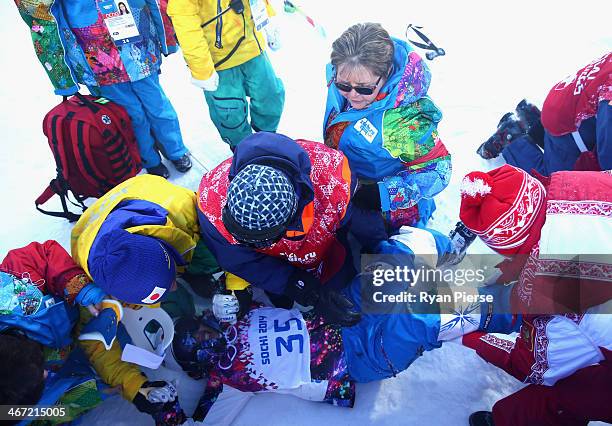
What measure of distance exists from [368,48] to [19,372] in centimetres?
152

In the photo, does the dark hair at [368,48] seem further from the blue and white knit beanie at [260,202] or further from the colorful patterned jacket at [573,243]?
the colorful patterned jacket at [573,243]

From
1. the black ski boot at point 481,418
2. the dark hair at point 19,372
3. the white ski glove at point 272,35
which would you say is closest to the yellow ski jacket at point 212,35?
the white ski glove at point 272,35

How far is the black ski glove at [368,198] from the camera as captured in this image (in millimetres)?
1812

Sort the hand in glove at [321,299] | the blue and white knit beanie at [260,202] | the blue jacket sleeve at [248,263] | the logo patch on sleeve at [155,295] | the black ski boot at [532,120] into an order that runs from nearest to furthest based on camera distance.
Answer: the blue and white knit beanie at [260,202], the logo patch on sleeve at [155,295], the blue jacket sleeve at [248,263], the hand in glove at [321,299], the black ski boot at [532,120]

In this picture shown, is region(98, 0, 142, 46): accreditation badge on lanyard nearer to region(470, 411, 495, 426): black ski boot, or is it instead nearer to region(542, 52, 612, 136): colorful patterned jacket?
region(542, 52, 612, 136): colorful patterned jacket

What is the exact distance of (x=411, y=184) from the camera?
5.86 ft

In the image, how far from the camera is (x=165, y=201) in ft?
5.53

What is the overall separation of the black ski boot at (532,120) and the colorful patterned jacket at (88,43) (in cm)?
202

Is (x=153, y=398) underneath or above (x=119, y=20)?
underneath

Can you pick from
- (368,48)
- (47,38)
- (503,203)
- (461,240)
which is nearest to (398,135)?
(368,48)

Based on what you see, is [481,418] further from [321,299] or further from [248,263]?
[248,263]

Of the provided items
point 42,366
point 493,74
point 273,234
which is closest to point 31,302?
point 42,366

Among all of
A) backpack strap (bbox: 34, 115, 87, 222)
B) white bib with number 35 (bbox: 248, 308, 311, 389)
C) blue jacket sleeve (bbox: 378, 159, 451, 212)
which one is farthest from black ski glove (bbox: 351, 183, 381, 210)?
backpack strap (bbox: 34, 115, 87, 222)

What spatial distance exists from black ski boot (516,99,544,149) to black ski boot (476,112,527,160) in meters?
0.03
